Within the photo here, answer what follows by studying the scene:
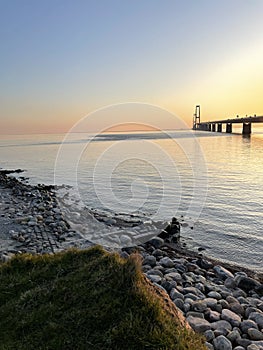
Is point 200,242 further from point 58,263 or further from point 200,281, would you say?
point 58,263

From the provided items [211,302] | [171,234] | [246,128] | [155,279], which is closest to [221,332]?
[211,302]

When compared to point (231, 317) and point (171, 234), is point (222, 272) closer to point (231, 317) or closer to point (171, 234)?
point (231, 317)

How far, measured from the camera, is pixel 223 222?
13648 millimetres

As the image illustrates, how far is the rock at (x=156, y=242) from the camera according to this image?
10.3 metres

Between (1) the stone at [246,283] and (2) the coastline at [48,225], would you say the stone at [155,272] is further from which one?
(2) the coastline at [48,225]

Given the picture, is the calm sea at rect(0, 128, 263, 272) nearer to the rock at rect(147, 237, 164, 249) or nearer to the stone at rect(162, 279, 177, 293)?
the rock at rect(147, 237, 164, 249)

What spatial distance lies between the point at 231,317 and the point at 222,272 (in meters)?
2.64

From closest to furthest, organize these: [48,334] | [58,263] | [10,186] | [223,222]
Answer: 1. [48,334]
2. [58,263]
3. [223,222]
4. [10,186]

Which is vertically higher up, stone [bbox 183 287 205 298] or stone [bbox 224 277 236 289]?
stone [bbox 183 287 205 298]

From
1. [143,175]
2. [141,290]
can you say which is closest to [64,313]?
[141,290]

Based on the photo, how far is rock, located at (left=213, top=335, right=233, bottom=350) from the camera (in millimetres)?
4680

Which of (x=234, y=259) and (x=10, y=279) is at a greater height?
(x=10, y=279)

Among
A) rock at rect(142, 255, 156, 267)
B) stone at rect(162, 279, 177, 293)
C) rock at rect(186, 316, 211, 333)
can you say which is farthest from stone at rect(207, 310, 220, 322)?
rock at rect(142, 255, 156, 267)

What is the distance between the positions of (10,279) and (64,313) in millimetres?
1966
